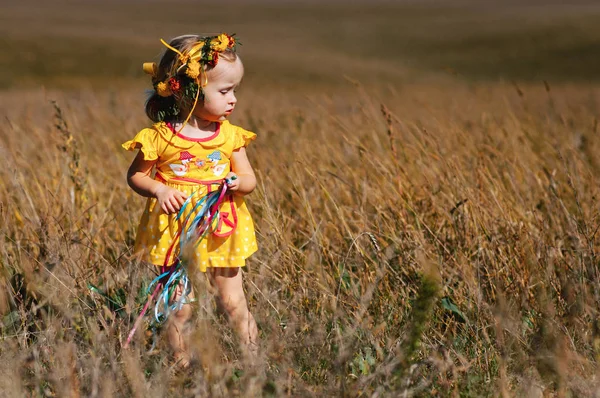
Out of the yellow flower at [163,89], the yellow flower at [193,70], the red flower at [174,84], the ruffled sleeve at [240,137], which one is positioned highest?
the yellow flower at [193,70]

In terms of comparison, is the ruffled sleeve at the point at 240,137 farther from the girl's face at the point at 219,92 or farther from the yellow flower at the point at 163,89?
the yellow flower at the point at 163,89

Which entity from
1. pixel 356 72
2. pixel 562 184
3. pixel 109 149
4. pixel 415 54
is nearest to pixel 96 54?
pixel 356 72

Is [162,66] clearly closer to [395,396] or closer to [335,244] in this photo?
[335,244]

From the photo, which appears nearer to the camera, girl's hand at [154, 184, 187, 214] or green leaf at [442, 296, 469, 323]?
girl's hand at [154, 184, 187, 214]

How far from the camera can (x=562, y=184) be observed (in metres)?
3.81

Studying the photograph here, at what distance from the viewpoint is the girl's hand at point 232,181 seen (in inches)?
97.3

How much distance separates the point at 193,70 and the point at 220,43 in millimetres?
132

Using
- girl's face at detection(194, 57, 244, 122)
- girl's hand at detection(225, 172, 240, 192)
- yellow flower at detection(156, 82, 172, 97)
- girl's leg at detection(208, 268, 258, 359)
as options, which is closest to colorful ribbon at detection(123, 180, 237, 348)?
girl's hand at detection(225, 172, 240, 192)

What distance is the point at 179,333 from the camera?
2.29 meters

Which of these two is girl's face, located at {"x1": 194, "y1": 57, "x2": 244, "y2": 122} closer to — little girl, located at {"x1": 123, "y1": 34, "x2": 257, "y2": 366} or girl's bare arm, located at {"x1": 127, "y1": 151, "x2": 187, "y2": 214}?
little girl, located at {"x1": 123, "y1": 34, "x2": 257, "y2": 366}

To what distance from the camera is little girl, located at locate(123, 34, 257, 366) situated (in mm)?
2490

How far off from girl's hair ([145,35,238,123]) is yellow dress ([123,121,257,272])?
7 centimetres

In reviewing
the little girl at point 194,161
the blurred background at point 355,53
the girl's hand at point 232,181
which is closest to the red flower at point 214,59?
the little girl at point 194,161

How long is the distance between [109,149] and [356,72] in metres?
27.0
